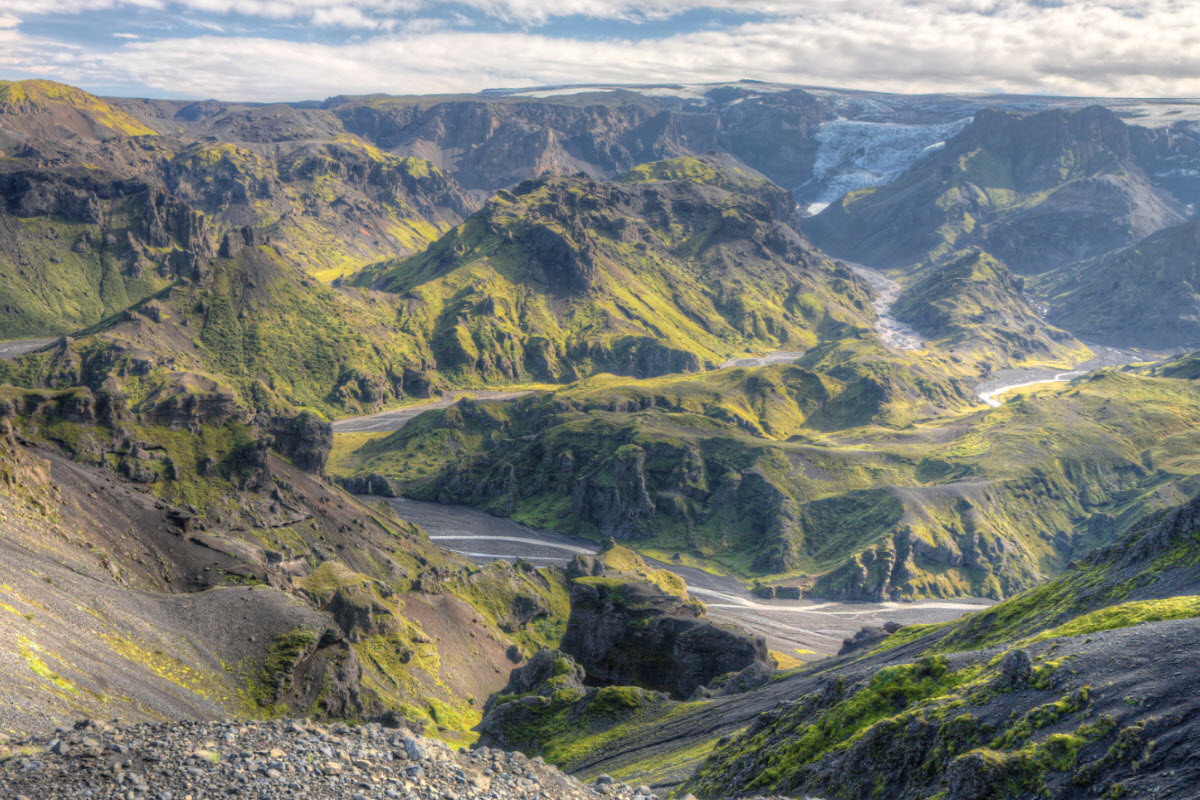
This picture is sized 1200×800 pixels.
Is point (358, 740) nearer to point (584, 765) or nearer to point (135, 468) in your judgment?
point (584, 765)

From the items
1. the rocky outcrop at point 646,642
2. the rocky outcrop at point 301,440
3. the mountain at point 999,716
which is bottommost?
the rocky outcrop at point 646,642

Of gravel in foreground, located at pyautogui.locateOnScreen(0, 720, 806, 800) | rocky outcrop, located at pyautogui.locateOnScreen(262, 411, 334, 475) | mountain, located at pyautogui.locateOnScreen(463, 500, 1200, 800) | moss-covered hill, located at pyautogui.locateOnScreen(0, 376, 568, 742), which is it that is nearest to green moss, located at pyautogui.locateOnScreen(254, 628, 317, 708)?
moss-covered hill, located at pyautogui.locateOnScreen(0, 376, 568, 742)

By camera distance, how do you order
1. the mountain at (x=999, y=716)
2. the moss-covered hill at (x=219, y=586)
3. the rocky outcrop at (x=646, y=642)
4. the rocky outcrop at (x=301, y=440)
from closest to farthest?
the mountain at (x=999, y=716), the moss-covered hill at (x=219, y=586), the rocky outcrop at (x=646, y=642), the rocky outcrop at (x=301, y=440)

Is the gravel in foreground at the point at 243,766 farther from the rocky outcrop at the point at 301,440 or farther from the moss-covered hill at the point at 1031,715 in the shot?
the rocky outcrop at the point at 301,440

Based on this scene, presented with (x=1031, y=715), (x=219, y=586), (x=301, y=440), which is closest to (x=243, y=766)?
(x=1031, y=715)

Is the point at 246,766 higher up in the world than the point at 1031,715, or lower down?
higher up

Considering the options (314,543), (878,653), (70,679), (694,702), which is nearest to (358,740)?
(70,679)

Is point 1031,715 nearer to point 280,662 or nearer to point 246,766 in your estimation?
point 246,766

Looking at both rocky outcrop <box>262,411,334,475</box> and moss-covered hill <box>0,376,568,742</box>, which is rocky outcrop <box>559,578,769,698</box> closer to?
moss-covered hill <box>0,376,568,742</box>

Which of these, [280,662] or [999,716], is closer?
[999,716]

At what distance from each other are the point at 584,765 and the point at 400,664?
39.5m

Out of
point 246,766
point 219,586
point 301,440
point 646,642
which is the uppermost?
point 246,766

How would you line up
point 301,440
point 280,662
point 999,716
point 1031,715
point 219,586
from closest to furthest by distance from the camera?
point 1031,715 → point 999,716 → point 280,662 → point 219,586 → point 301,440

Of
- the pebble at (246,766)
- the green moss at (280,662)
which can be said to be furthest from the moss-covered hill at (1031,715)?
the green moss at (280,662)
